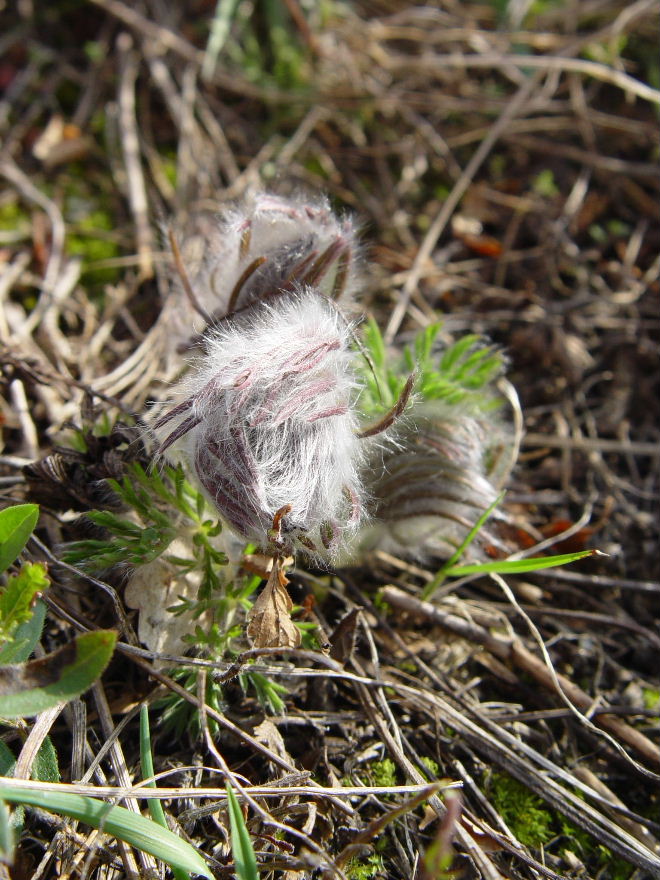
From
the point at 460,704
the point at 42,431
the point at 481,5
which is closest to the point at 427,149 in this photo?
the point at 481,5

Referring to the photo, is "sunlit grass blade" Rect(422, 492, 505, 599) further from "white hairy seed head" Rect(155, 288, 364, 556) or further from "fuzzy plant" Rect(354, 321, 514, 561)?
"white hairy seed head" Rect(155, 288, 364, 556)

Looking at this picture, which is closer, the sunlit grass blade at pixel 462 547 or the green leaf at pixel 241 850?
the green leaf at pixel 241 850

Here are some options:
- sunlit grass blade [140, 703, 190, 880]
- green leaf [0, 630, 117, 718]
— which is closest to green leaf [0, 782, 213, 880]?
sunlit grass blade [140, 703, 190, 880]

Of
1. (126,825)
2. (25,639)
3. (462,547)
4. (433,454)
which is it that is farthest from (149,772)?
(433,454)

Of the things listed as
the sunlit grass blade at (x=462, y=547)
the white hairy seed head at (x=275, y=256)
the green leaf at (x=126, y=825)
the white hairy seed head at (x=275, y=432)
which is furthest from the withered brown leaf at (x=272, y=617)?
the white hairy seed head at (x=275, y=256)

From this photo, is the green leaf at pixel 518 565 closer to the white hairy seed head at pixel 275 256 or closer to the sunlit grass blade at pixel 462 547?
the sunlit grass blade at pixel 462 547

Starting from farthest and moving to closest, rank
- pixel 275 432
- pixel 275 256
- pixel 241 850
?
pixel 275 256 → pixel 275 432 → pixel 241 850

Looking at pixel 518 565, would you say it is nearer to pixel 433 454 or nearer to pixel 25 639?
pixel 433 454
